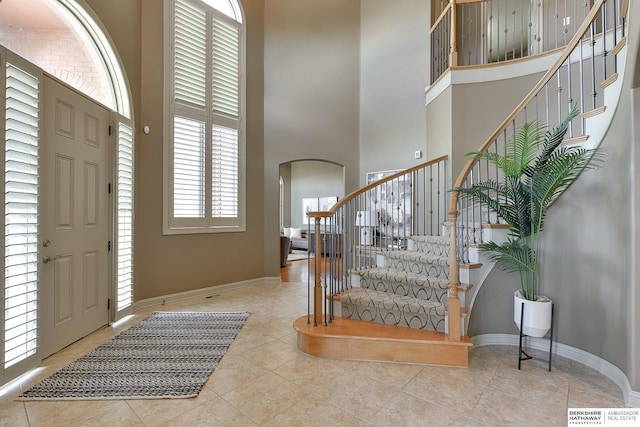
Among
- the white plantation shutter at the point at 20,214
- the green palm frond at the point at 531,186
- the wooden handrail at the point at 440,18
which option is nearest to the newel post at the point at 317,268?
the green palm frond at the point at 531,186

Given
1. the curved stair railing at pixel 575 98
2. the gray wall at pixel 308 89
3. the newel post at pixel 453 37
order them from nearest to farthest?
the curved stair railing at pixel 575 98, the newel post at pixel 453 37, the gray wall at pixel 308 89

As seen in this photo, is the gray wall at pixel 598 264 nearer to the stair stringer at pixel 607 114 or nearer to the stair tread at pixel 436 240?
the stair stringer at pixel 607 114

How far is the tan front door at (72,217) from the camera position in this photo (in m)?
2.51

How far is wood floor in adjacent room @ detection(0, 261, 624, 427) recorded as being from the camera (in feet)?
5.92

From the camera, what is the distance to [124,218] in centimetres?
348

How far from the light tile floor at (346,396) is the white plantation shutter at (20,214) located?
392 millimetres

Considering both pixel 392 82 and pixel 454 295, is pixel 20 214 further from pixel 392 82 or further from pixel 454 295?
pixel 392 82

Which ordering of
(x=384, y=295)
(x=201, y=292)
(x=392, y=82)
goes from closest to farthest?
(x=384, y=295) → (x=201, y=292) → (x=392, y=82)

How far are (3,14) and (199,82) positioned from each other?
228cm

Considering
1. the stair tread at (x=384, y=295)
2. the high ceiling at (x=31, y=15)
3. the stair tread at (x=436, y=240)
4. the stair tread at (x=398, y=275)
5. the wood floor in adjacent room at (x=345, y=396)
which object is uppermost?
the high ceiling at (x=31, y=15)

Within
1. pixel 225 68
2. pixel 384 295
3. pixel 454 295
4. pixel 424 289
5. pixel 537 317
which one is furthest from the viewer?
pixel 225 68

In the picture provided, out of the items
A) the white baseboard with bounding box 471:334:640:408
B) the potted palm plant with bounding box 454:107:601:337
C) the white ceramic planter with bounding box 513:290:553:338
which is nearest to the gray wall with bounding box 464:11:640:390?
the white baseboard with bounding box 471:334:640:408

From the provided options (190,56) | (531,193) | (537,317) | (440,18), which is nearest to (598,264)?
(537,317)

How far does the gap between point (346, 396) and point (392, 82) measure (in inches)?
204
